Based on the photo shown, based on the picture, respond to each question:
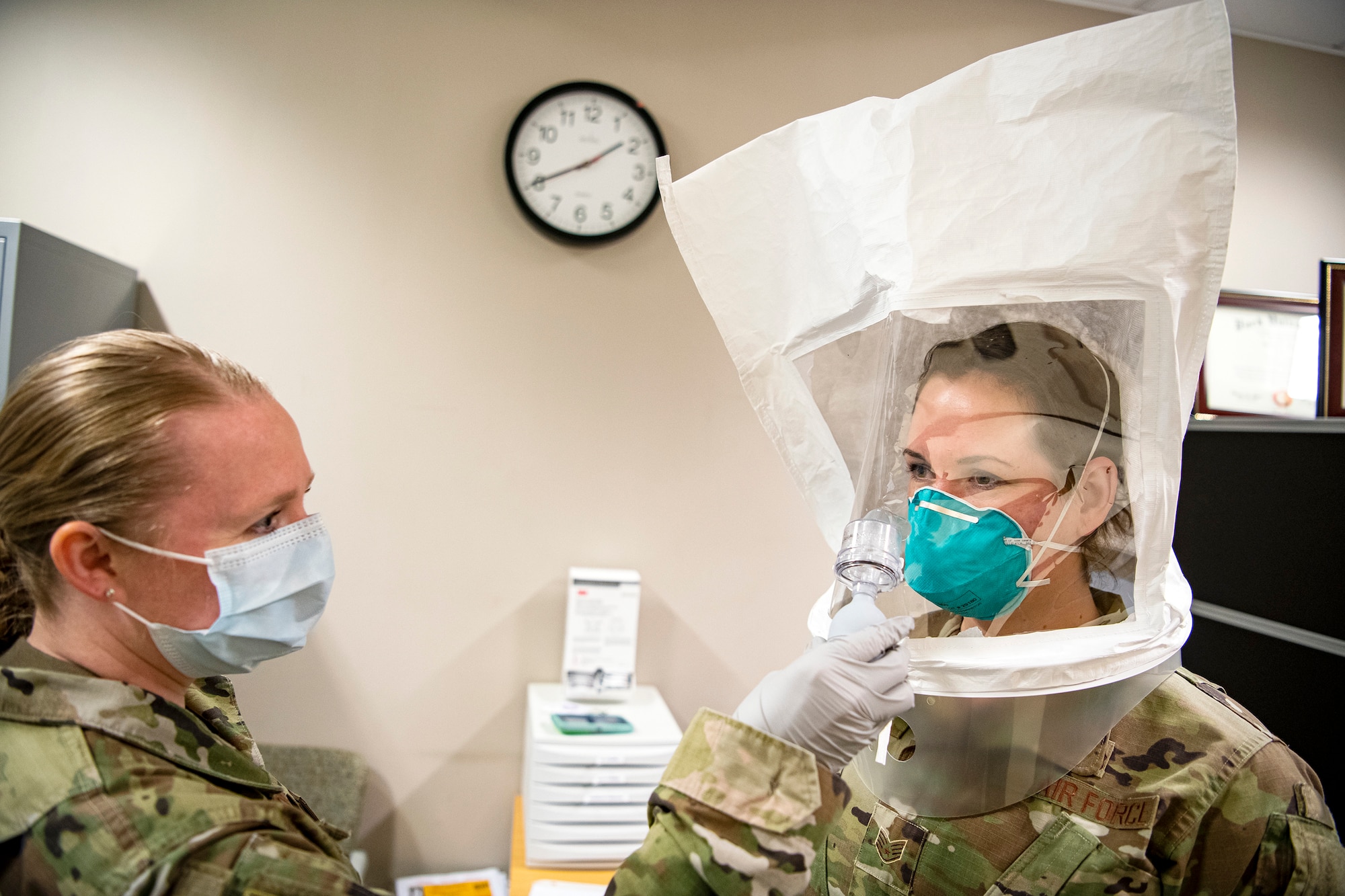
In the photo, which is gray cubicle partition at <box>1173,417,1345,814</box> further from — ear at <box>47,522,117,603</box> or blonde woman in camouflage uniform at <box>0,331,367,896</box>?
ear at <box>47,522,117,603</box>

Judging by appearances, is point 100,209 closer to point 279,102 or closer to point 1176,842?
point 279,102

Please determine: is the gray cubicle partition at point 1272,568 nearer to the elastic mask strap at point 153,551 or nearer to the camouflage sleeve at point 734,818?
the camouflage sleeve at point 734,818

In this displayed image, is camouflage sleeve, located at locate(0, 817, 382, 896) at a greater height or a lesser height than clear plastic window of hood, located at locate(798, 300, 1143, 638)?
lesser

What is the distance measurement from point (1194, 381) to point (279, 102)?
2.23 metres

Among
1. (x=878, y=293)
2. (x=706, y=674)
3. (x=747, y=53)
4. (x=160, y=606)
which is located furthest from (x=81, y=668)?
(x=747, y=53)

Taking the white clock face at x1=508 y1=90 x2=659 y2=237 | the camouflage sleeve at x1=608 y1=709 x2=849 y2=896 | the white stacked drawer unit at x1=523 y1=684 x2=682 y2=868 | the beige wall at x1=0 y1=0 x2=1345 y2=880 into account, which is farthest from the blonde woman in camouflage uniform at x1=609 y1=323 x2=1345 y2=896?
the white clock face at x1=508 y1=90 x2=659 y2=237

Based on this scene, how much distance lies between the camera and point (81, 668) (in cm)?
79

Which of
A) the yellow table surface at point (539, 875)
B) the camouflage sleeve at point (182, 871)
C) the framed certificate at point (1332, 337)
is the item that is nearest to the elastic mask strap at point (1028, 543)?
the camouflage sleeve at point (182, 871)

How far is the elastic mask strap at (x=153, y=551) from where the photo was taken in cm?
80

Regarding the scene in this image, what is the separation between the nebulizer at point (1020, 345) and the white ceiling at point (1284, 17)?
203 cm

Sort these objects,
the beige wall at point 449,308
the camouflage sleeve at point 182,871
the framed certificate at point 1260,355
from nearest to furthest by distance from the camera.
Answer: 1. the camouflage sleeve at point 182,871
2. the beige wall at point 449,308
3. the framed certificate at point 1260,355

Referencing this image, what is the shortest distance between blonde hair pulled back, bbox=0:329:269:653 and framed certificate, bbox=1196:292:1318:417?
2.55 m

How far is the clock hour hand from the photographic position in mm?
2174

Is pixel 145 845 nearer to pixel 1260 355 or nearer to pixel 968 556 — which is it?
pixel 968 556
